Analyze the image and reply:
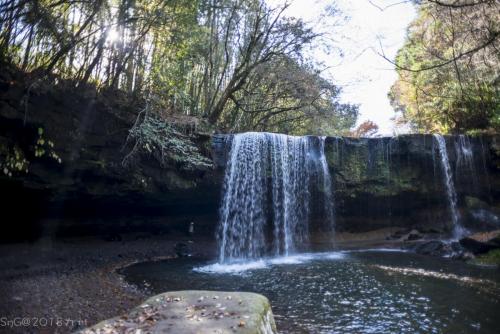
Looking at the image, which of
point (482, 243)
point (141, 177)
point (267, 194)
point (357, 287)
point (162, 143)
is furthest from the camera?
point (267, 194)

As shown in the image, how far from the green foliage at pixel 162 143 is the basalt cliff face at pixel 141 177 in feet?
1.28

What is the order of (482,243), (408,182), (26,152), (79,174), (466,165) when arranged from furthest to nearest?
(466,165) < (408,182) < (482,243) < (79,174) < (26,152)

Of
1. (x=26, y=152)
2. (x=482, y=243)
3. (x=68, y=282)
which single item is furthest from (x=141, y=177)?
(x=482, y=243)

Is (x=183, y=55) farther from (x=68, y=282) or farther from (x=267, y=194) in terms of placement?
(x=68, y=282)

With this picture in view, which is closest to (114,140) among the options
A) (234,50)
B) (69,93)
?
(69,93)

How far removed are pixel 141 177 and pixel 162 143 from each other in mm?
1900

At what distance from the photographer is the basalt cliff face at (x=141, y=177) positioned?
365 inches

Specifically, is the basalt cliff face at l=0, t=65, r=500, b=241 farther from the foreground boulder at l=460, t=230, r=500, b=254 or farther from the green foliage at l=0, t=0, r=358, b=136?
the foreground boulder at l=460, t=230, r=500, b=254

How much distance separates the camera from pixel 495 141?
14805 millimetres

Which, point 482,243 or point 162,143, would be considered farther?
point 482,243

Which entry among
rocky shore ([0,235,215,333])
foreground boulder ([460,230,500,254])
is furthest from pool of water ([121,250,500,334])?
foreground boulder ([460,230,500,254])

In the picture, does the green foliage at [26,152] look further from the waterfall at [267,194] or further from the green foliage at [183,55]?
the waterfall at [267,194]

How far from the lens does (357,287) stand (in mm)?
7641

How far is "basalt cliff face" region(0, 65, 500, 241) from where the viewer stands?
30.4ft
